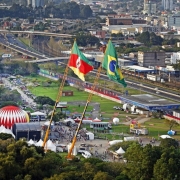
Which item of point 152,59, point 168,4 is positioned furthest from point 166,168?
point 168,4

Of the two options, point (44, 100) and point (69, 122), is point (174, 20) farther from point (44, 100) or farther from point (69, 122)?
point (69, 122)

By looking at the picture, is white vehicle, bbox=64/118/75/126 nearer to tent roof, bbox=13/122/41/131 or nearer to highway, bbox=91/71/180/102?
tent roof, bbox=13/122/41/131

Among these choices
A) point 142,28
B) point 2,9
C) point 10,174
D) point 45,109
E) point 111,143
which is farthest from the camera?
point 2,9

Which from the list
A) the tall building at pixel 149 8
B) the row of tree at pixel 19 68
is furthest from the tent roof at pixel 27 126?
the tall building at pixel 149 8

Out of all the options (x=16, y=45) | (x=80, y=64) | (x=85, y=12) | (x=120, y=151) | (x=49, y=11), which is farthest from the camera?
(x=85, y=12)

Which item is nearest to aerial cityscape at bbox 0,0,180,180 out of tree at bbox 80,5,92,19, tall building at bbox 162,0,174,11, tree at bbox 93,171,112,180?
tree at bbox 93,171,112,180

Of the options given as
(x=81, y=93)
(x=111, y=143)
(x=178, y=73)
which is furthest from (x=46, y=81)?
(x=111, y=143)

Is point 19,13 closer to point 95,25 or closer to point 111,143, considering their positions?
point 95,25

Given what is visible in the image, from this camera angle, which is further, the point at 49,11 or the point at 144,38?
the point at 49,11
